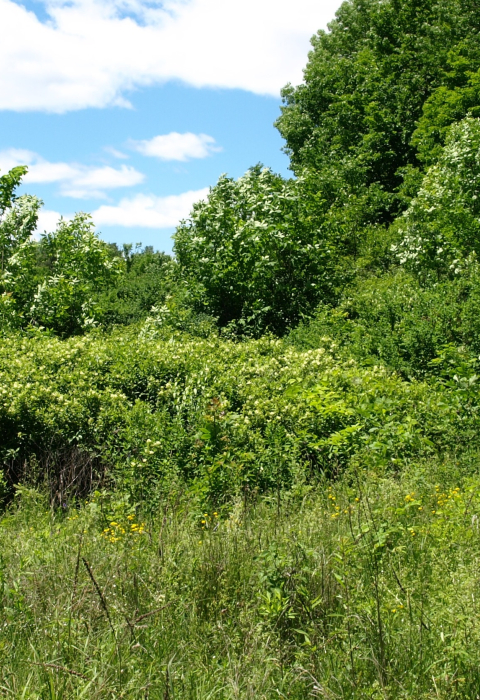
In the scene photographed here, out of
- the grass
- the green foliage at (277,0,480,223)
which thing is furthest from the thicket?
the green foliage at (277,0,480,223)

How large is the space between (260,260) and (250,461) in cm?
691

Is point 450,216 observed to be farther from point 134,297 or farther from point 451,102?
point 451,102

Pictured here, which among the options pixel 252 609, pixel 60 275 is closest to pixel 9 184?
pixel 60 275

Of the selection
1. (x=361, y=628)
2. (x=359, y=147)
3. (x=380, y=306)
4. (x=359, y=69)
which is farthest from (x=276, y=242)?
(x=359, y=69)

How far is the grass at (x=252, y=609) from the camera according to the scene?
2352mm

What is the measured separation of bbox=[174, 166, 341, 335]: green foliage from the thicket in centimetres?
5

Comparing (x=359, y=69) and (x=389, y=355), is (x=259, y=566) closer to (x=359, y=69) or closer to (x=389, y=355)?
(x=389, y=355)

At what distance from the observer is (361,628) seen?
2.59 m

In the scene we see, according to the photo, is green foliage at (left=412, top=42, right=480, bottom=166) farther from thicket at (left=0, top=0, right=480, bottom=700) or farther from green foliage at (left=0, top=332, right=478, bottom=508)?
green foliage at (left=0, top=332, right=478, bottom=508)

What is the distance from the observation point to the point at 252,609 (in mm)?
2865

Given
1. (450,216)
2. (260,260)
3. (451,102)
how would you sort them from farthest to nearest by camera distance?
(451,102) → (450,216) → (260,260)

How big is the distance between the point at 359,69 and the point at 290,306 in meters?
17.8

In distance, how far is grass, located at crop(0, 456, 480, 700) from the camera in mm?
2352

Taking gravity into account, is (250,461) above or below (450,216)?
below
